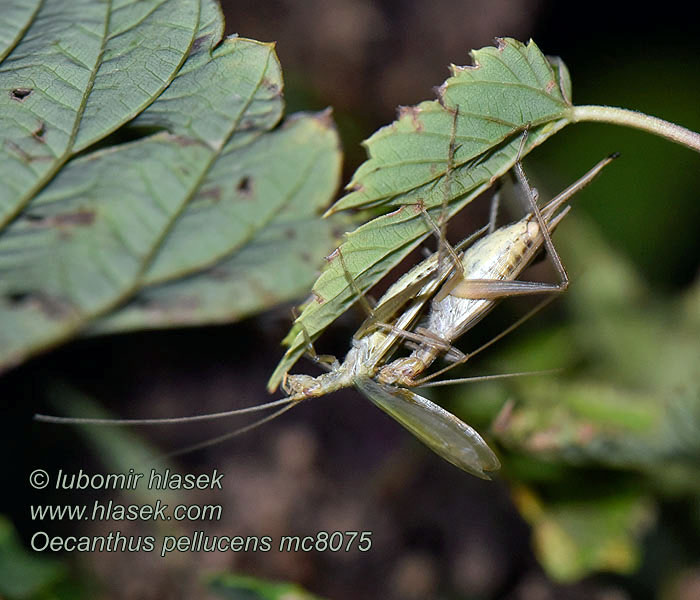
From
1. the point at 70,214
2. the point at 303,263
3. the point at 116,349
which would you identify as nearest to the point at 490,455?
the point at 303,263

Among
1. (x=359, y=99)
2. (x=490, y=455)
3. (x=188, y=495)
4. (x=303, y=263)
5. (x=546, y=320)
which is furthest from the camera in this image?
(x=359, y=99)

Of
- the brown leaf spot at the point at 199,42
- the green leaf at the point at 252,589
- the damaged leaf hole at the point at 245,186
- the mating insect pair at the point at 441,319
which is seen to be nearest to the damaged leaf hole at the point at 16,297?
the mating insect pair at the point at 441,319

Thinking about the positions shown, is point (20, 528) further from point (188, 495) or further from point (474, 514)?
point (474, 514)

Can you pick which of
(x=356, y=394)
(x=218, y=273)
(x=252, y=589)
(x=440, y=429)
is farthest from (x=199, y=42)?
(x=356, y=394)

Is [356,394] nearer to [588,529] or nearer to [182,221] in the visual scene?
[588,529]

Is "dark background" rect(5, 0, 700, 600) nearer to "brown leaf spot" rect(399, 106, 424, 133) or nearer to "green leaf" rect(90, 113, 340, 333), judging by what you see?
"green leaf" rect(90, 113, 340, 333)

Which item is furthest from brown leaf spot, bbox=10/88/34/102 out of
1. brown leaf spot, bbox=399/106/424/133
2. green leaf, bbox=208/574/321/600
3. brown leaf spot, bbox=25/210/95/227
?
green leaf, bbox=208/574/321/600
